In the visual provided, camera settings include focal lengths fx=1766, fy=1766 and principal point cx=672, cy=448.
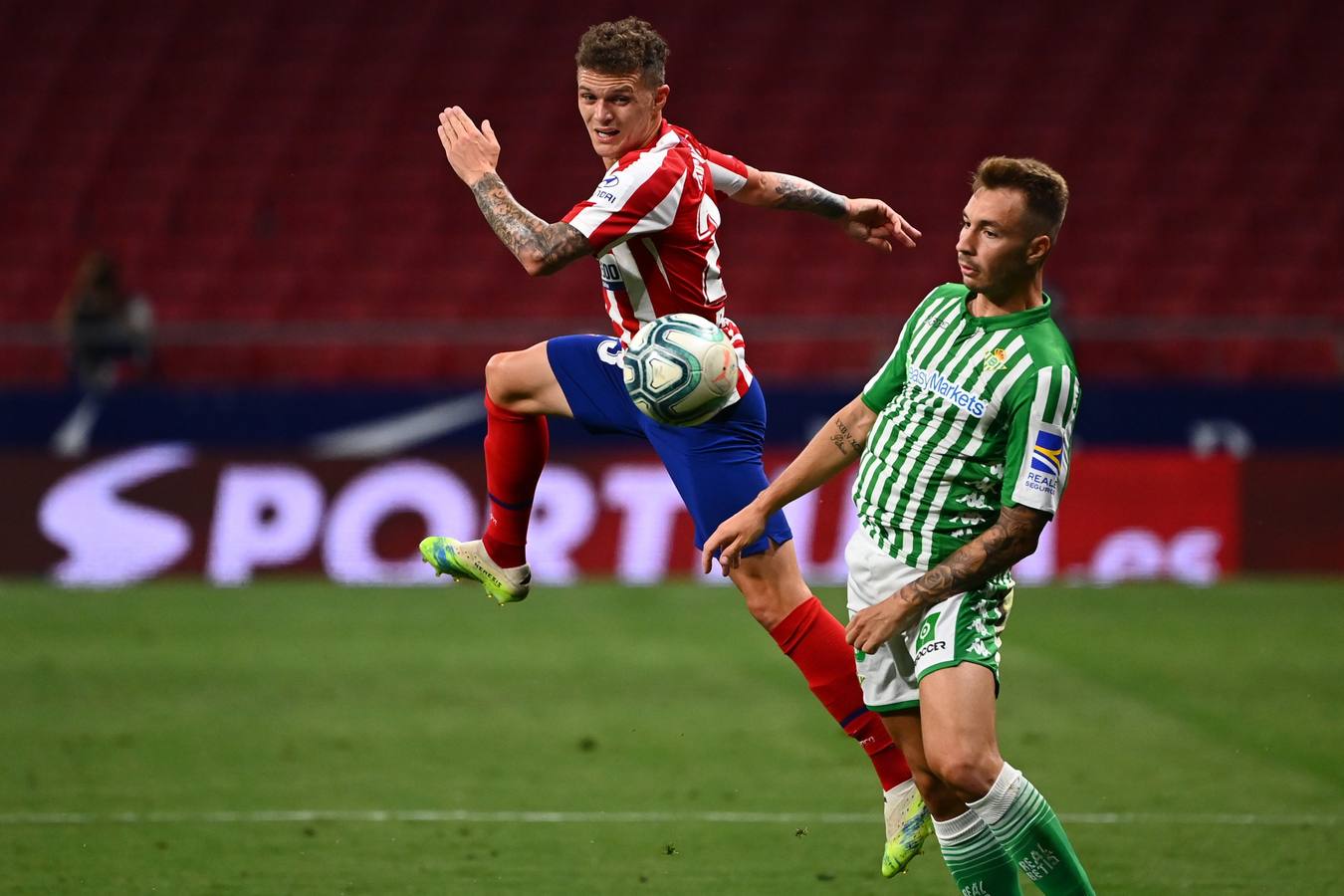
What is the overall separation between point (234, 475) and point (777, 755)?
647cm

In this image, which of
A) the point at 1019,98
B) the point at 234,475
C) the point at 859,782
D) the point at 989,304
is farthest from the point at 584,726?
the point at 1019,98

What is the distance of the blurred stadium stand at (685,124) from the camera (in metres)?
17.6

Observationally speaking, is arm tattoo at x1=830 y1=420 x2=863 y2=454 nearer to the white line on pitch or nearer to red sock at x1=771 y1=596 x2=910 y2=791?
red sock at x1=771 y1=596 x2=910 y2=791

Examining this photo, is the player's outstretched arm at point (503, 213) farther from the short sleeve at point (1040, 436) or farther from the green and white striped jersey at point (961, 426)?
the short sleeve at point (1040, 436)

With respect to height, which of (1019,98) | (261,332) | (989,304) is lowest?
(261,332)

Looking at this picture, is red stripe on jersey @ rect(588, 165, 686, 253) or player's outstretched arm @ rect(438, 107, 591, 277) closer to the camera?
player's outstretched arm @ rect(438, 107, 591, 277)

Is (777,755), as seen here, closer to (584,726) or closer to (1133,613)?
(584,726)

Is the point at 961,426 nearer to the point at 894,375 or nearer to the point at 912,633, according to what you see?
the point at 894,375

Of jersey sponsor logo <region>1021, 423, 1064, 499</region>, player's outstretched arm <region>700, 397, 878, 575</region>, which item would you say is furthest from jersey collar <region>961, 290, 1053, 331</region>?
player's outstretched arm <region>700, 397, 878, 575</region>

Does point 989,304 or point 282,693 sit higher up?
point 989,304

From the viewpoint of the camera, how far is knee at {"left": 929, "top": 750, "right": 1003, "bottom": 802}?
177 inches

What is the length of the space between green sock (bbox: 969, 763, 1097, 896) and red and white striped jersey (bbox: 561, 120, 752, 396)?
5.27 ft

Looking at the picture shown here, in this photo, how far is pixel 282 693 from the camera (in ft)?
31.1

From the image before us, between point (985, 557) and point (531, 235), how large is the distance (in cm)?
156
